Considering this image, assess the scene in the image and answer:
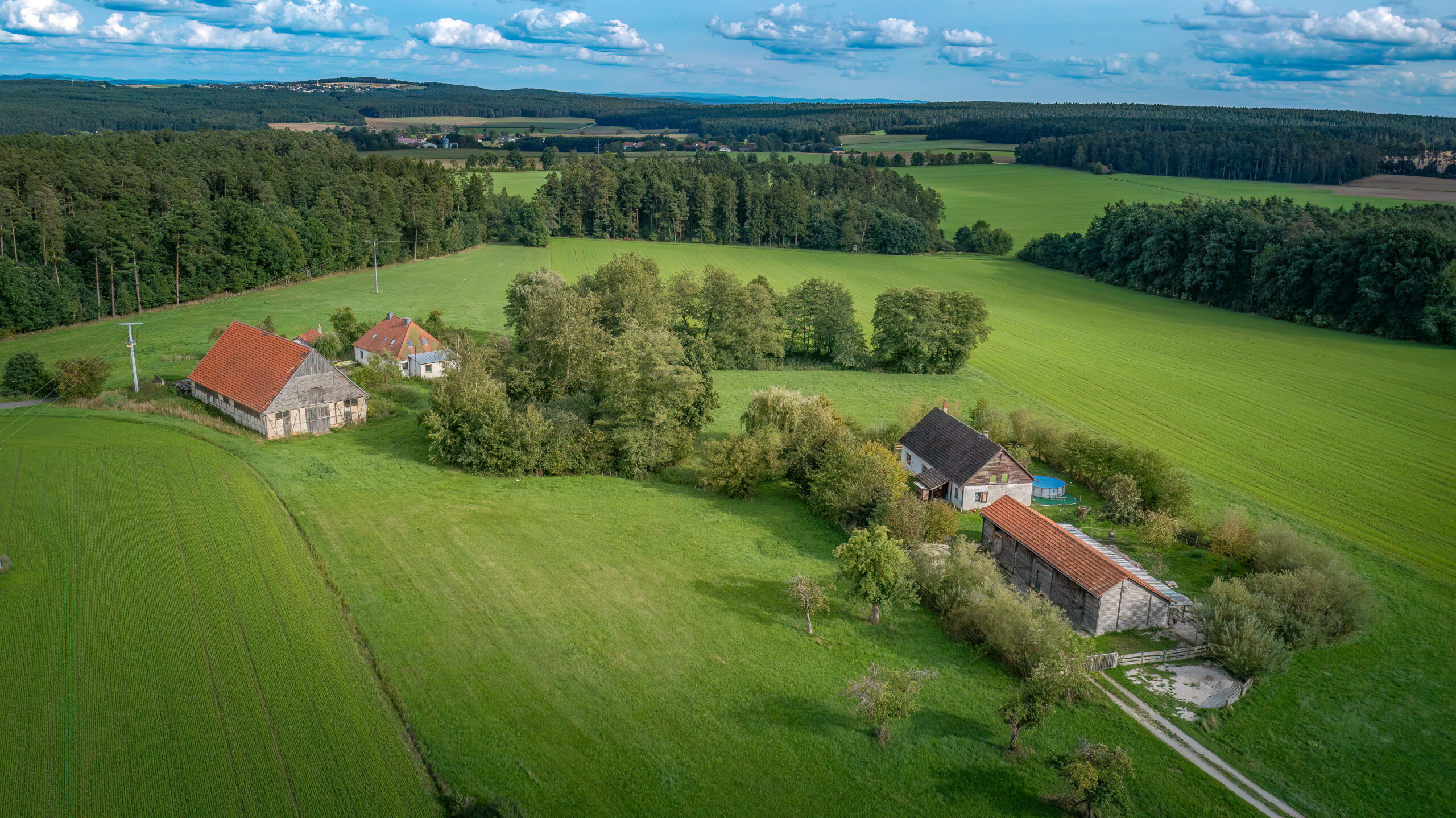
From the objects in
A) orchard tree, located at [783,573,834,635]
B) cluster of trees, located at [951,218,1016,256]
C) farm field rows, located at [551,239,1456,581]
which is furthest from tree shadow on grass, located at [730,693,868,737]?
cluster of trees, located at [951,218,1016,256]

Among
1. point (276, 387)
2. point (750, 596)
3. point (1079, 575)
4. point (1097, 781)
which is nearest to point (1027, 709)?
point (1097, 781)

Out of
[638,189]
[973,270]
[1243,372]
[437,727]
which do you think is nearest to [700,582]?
[437,727]

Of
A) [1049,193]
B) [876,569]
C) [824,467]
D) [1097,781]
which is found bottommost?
[1097,781]

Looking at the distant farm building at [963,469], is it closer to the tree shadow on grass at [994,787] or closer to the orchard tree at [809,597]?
the orchard tree at [809,597]

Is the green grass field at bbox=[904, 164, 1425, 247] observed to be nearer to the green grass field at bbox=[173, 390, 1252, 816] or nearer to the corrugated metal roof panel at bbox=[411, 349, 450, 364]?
the corrugated metal roof panel at bbox=[411, 349, 450, 364]

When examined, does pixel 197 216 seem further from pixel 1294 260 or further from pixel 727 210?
pixel 1294 260

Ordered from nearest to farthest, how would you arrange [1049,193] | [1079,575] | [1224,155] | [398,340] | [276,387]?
1. [1079,575]
2. [276,387]
3. [398,340]
4. [1224,155]
5. [1049,193]
